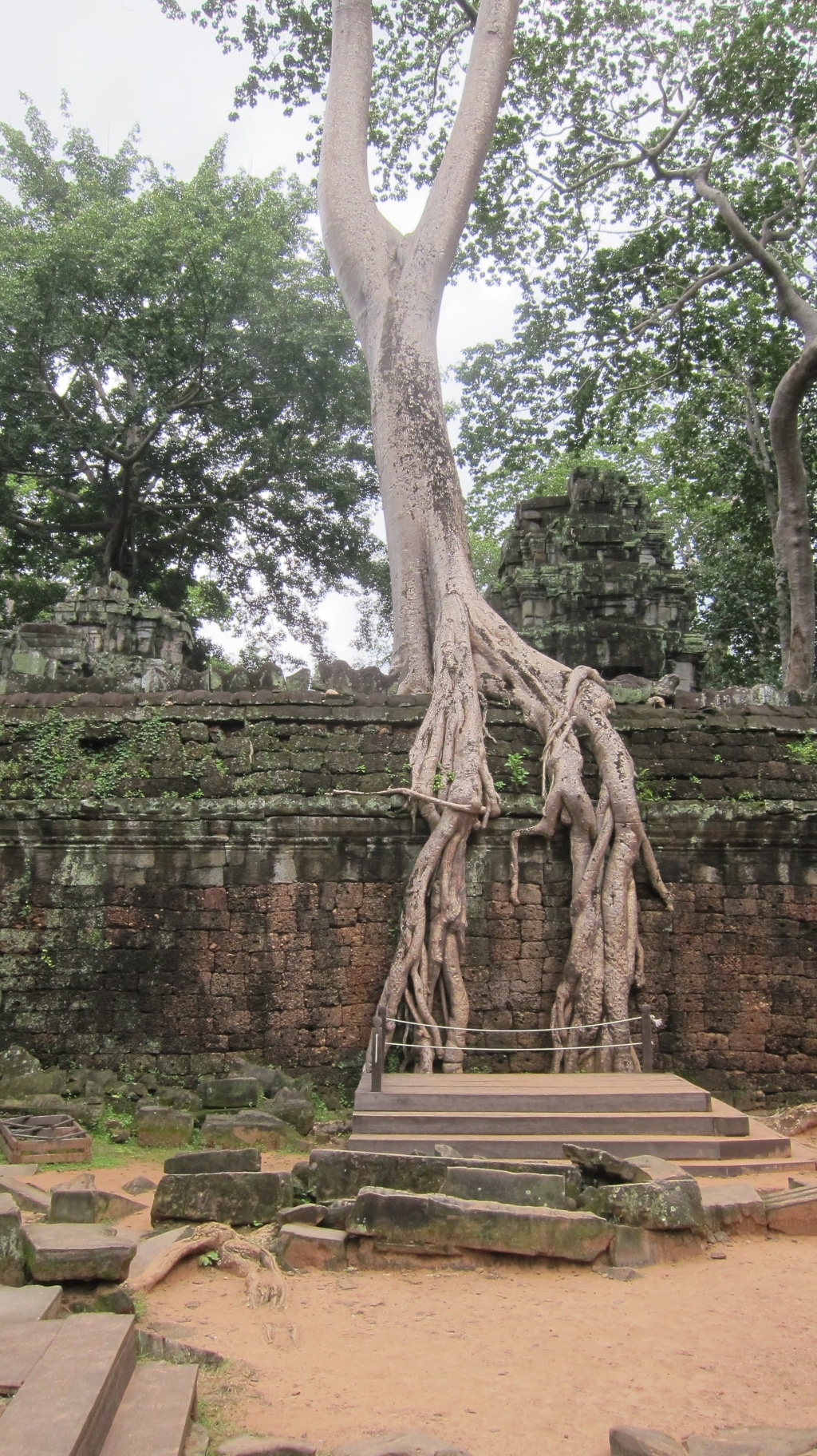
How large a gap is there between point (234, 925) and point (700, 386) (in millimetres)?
11683

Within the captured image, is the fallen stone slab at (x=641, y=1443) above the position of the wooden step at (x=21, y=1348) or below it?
below

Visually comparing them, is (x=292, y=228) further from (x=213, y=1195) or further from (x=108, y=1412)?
(x=108, y=1412)

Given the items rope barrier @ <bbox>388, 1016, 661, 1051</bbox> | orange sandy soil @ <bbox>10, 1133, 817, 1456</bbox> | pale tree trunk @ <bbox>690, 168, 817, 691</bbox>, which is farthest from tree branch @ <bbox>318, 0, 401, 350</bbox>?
orange sandy soil @ <bbox>10, 1133, 817, 1456</bbox>

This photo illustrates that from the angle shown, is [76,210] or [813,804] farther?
[76,210]

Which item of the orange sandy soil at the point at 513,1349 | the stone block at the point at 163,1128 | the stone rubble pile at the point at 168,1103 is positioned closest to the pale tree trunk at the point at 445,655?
the stone rubble pile at the point at 168,1103

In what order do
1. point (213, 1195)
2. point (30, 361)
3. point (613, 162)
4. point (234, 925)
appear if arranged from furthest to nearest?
point (30, 361), point (613, 162), point (234, 925), point (213, 1195)

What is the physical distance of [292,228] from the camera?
19.6 metres

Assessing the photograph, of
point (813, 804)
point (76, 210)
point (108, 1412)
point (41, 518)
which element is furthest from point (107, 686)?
point (76, 210)

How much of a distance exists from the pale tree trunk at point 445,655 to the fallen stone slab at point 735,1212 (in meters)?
1.74

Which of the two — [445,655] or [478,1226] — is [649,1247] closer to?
[478,1226]

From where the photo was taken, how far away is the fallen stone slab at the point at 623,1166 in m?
3.93

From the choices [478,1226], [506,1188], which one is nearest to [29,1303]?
[478,1226]

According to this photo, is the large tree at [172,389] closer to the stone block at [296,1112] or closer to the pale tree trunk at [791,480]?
the pale tree trunk at [791,480]

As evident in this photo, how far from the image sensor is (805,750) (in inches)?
278
